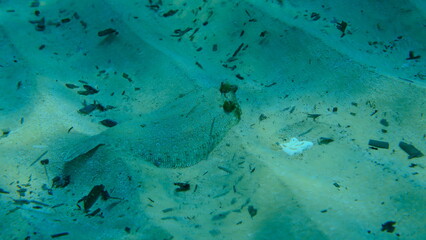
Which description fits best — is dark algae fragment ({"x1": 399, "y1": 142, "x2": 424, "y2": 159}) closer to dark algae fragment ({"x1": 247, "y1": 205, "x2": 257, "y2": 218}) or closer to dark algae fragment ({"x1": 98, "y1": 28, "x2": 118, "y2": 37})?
dark algae fragment ({"x1": 247, "y1": 205, "x2": 257, "y2": 218})

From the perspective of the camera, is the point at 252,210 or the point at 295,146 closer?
the point at 252,210

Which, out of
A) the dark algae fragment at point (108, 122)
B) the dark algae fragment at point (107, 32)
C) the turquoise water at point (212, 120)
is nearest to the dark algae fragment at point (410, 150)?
the turquoise water at point (212, 120)

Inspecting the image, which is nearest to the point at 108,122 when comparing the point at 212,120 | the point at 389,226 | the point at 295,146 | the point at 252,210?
the point at 212,120

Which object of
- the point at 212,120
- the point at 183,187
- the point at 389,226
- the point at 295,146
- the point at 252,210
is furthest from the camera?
the point at 212,120

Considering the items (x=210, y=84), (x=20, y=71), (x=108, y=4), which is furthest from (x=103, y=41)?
(x=210, y=84)

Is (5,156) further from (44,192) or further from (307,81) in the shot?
(307,81)

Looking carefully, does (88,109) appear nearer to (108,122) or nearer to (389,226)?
(108,122)

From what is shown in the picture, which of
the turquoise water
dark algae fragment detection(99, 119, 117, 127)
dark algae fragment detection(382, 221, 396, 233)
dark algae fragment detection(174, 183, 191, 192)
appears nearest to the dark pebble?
the turquoise water
